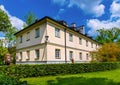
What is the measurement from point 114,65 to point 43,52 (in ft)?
36.9

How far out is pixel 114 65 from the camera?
27.3 meters

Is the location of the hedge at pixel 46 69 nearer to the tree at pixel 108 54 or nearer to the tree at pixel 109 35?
the tree at pixel 108 54

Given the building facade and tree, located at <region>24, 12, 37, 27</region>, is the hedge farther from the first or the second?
tree, located at <region>24, 12, 37, 27</region>

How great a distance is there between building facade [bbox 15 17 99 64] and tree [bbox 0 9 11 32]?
37.6ft

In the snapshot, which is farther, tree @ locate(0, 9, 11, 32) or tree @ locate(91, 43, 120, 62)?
tree @ locate(0, 9, 11, 32)

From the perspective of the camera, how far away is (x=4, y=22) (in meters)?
42.4

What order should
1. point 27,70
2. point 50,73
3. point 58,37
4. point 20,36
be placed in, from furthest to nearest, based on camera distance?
point 20,36 < point 58,37 < point 50,73 < point 27,70

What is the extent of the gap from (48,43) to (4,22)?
22.1 m

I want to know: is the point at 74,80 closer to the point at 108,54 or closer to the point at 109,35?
the point at 108,54

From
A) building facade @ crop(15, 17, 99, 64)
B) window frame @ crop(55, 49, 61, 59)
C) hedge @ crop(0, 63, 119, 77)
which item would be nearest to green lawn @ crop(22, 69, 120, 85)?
hedge @ crop(0, 63, 119, 77)

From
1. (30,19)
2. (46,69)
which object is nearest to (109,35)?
(30,19)

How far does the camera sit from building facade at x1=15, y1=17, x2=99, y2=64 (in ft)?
80.9

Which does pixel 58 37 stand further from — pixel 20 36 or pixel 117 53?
pixel 117 53

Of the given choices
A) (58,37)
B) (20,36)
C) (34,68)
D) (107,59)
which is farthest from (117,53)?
(34,68)
